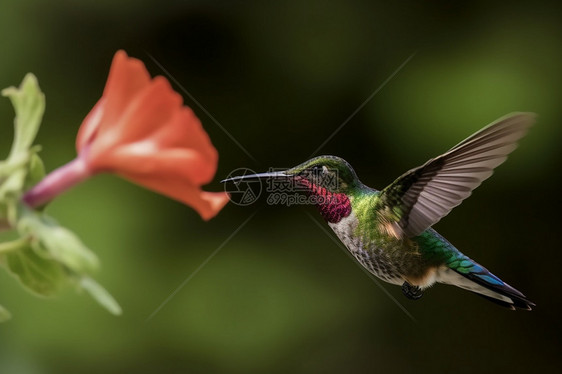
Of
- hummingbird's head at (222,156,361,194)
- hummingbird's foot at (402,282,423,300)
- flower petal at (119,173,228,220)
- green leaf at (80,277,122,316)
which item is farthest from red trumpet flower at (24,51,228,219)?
hummingbird's foot at (402,282,423,300)

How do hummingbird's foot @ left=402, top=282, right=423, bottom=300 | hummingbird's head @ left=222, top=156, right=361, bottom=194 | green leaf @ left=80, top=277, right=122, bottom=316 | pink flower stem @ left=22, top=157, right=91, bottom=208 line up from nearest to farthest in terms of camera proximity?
green leaf @ left=80, top=277, right=122, bottom=316 → pink flower stem @ left=22, top=157, right=91, bottom=208 → hummingbird's head @ left=222, top=156, right=361, bottom=194 → hummingbird's foot @ left=402, top=282, right=423, bottom=300

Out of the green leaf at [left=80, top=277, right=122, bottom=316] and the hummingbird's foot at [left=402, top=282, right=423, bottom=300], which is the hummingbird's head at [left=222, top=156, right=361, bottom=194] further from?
the green leaf at [left=80, top=277, right=122, bottom=316]

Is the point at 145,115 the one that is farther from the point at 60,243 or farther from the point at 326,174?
the point at 326,174

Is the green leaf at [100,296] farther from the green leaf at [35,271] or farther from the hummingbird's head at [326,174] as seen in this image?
the hummingbird's head at [326,174]

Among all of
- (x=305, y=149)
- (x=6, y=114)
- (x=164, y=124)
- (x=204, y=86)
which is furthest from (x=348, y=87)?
(x=164, y=124)

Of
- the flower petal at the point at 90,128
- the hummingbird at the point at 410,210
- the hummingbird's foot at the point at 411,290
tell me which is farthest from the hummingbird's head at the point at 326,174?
the flower petal at the point at 90,128

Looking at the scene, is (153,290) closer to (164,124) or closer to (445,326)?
(445,326)

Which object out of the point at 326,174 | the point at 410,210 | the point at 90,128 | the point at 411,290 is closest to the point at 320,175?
the point at 326,174

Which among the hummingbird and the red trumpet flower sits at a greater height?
the red trumpet flower
